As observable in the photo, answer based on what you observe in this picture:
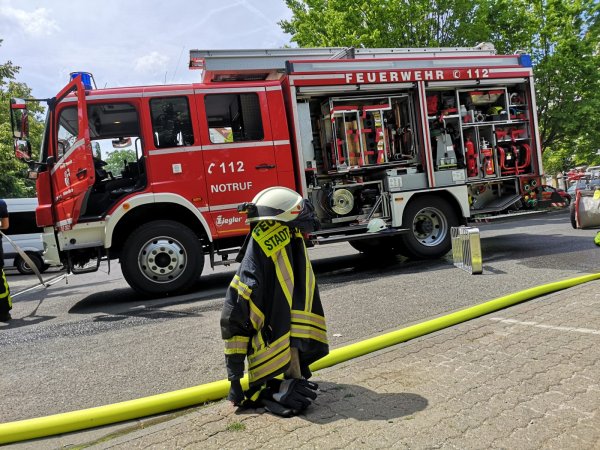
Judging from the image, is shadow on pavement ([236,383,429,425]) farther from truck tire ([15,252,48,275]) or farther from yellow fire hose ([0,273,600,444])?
truck tire ([15,252,48,275])

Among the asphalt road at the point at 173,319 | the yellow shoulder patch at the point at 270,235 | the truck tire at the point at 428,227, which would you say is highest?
the yellow shoulder patch at the point at 270,235

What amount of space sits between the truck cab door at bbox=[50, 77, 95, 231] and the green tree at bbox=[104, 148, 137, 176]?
0.45 m

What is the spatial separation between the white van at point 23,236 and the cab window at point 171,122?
10316 millimetres

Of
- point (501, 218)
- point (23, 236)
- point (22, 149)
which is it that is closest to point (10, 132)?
point (23, 236)

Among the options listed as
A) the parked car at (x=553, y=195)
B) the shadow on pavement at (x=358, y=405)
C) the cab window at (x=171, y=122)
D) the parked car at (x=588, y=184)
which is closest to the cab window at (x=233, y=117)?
the cab window at (x=171, y=122)

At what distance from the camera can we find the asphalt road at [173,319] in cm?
359

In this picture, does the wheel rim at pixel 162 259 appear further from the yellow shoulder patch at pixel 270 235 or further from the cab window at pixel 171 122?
the yellow shoulder patch at pixel 270 235

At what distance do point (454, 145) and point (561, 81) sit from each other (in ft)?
54.7

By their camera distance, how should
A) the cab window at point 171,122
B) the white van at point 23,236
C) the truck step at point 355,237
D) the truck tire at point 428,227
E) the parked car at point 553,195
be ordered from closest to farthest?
the cab window at point 171,122
the truck step at point 355,237
the truck tire at point 428,227
the parked car at point 553,195
the white van at point 23,236

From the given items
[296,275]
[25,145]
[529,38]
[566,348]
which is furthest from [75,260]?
[529,38]

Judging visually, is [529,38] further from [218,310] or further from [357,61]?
[218,310]

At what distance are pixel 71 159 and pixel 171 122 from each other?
1.38m

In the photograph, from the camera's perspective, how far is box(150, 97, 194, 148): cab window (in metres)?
6.67

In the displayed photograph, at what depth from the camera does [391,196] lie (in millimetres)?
7754
